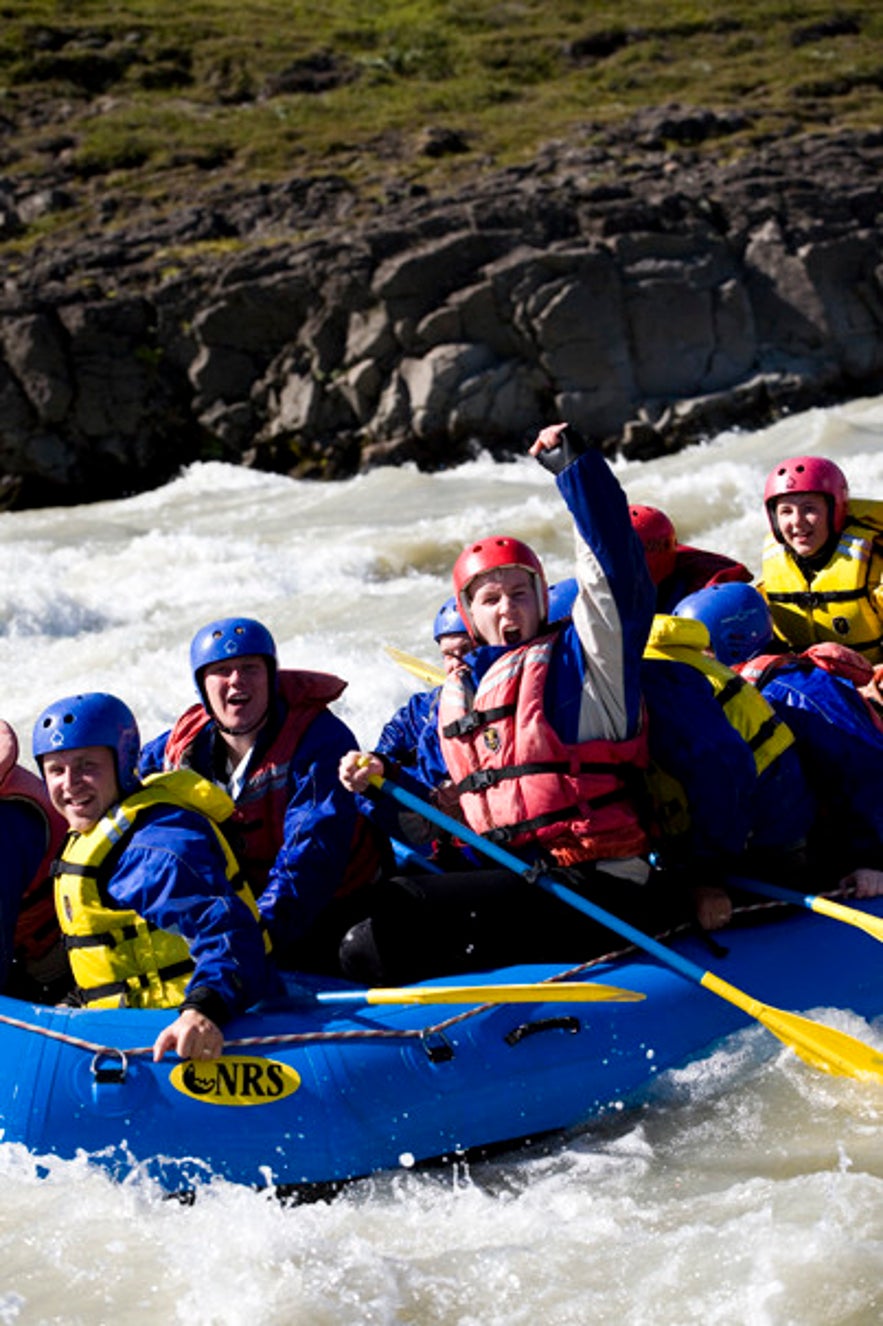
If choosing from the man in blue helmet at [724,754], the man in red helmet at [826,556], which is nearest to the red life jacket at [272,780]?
A: the man in blue helmet at [724,754]

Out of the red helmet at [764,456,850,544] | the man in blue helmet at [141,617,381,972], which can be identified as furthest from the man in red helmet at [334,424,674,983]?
the red helmet at [764,456,850,544]

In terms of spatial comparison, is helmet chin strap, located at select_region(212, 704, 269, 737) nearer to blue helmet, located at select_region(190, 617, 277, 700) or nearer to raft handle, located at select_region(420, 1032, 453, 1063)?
blue helmet, located at select_region(190, 617, 277, 700)

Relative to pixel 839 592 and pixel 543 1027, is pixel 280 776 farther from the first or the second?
pixel 839 592

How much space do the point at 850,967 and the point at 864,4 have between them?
98.1ft

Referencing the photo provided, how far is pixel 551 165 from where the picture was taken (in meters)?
20.9

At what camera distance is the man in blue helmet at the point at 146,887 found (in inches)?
148

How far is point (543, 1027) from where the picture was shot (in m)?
4.05

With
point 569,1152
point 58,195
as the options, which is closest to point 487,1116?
point 569,1152

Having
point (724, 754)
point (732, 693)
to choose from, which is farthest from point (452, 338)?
point (724, 754)

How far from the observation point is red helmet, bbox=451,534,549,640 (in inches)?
164

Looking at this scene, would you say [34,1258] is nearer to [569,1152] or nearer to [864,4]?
[569,1152]

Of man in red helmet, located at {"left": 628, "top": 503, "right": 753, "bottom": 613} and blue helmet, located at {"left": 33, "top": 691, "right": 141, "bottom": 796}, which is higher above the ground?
man in red helmet, located at {"left": 628, "top": 503, "right": 753, "bottom": 613}

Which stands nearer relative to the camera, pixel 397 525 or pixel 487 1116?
pixel 487 1116

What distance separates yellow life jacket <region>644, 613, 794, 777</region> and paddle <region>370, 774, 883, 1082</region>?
0.62 meters
